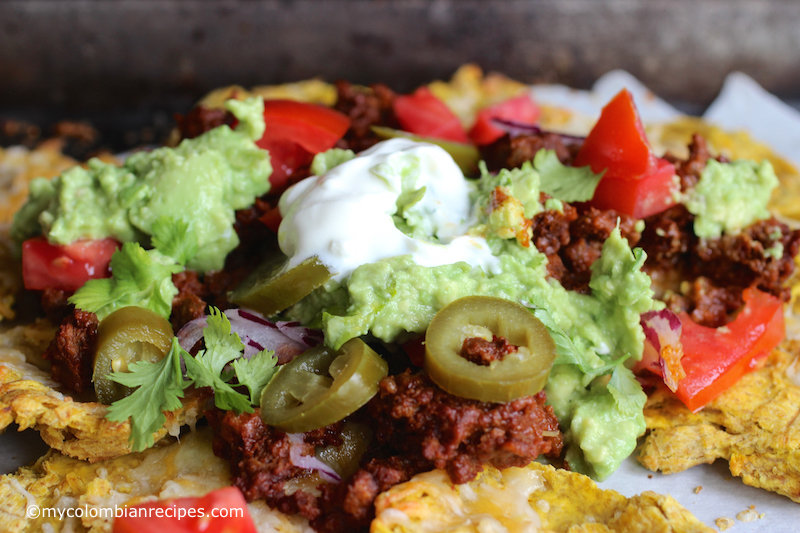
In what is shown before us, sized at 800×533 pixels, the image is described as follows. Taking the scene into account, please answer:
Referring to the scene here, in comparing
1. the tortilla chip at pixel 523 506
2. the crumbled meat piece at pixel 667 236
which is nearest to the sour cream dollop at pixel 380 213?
the tortilla chip at pixel 523 506

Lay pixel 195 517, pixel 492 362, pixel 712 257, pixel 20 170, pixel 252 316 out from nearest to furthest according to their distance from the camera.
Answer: pixel 195 517
pixel 492 362
pixel 252 316
pixel 712 257
pixel 20 170

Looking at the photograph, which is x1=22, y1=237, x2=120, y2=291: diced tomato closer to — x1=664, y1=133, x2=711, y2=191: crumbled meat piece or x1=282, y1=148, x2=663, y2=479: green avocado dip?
x1=282, y1=148, x2=663, y2=479: green avocado dip

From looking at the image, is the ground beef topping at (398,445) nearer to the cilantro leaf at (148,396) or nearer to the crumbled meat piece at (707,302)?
the cilantro leaf at (148,396)

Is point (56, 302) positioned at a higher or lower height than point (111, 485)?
higher

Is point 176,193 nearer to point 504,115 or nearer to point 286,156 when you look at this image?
point 286,156

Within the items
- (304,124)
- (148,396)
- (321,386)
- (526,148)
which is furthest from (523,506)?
(304,124)

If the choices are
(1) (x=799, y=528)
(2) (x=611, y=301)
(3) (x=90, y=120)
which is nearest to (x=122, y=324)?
(2) (x=611, y=301)

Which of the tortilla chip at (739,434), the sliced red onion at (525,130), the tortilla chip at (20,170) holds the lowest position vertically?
the tortilla chip at (20,170)
